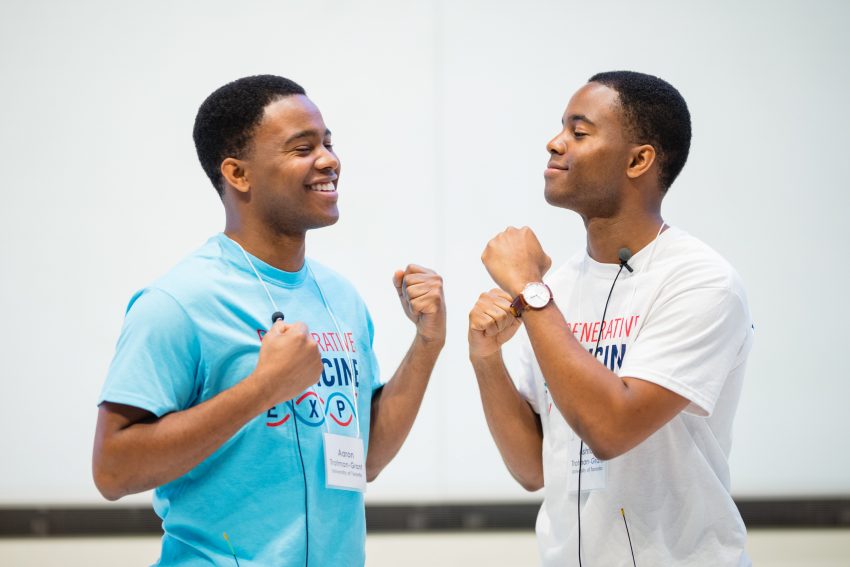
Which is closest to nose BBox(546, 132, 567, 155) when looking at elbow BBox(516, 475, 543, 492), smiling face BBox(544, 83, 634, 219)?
smiling face BBox(544, 83, 634, 219)

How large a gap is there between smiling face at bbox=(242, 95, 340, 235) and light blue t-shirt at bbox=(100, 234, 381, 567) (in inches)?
5.7

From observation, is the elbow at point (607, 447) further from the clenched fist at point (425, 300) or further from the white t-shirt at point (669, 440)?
the clenched fist at point (425, 300)

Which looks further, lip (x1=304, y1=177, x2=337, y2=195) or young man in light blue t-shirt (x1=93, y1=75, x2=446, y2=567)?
lip (x1=304, y1=177, x2=337, y2=195)

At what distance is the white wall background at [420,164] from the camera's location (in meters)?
3.86

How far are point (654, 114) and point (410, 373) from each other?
2.41ft

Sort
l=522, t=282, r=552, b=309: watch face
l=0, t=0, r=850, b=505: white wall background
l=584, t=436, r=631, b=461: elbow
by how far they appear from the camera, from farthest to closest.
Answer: l=0, t=0, r=850, b=505: white wall background → l=522, t=282, r=552, b=309: watch face → l=584, t=436, r=631, b=461: elbow

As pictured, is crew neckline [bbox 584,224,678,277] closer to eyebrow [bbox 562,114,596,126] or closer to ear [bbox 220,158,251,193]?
eyebrow [bbox 562,114,596,126]

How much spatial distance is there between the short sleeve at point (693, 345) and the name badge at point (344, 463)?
509 mm

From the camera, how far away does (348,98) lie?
390 cm

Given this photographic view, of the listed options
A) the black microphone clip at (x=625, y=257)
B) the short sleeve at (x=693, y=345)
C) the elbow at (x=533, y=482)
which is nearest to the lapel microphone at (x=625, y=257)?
the black microphone clip at (x=625, y=257)

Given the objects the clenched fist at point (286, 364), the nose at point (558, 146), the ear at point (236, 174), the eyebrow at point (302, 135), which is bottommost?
the clenched fist at point (286, 364)

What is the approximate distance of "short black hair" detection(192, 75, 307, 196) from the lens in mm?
1712

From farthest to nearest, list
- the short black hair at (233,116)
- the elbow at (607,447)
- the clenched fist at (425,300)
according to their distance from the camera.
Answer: the clenched fist at (425,300) → the short black hair at (233,116) → the elbow at (607,447)

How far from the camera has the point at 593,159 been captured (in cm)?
176
